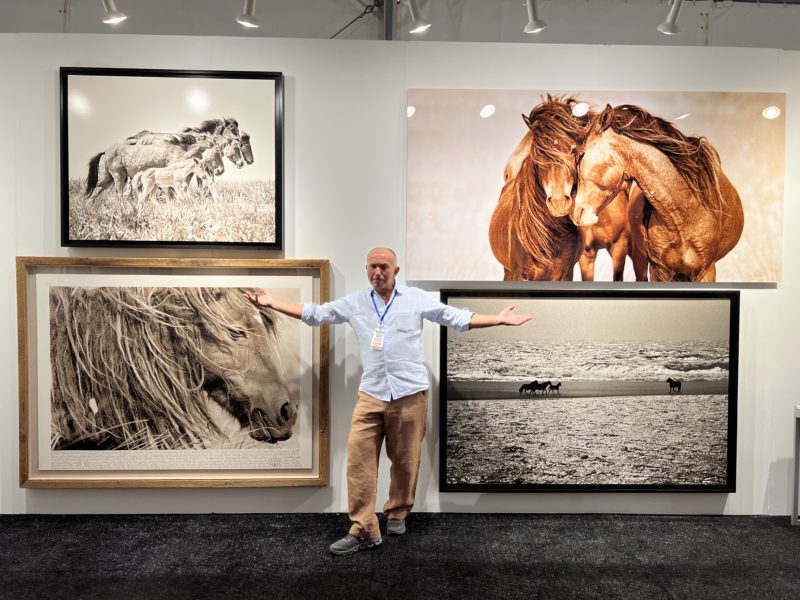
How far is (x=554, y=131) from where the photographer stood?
279 cm

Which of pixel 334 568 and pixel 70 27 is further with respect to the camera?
pixel 70 27

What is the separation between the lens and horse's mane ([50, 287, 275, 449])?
2758 millimetres

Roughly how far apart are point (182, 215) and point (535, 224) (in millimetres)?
1992

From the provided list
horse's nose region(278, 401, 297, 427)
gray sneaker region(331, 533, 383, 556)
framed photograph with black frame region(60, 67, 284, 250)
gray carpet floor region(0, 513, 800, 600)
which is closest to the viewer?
gray carpet floor region(0, 513, 800, 600)

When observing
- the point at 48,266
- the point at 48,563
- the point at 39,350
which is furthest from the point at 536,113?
the point at 48,563

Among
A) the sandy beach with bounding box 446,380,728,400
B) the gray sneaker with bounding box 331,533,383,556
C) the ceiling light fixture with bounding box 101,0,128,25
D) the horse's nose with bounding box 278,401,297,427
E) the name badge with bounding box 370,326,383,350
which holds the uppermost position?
the ceiling light fixture with bounding box 101,0,128,25

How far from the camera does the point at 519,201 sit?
2.79 metres

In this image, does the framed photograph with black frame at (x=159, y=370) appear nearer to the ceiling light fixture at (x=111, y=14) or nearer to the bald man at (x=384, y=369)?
the bald man at (x=384, y=369)

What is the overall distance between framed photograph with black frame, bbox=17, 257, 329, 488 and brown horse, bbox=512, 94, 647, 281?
136 cm

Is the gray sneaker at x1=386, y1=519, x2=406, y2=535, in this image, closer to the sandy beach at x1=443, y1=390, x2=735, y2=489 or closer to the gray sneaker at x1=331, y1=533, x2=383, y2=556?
the gray sneaker at x1=331, y1=533, x2=383, y2=556

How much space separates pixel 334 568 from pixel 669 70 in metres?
3.22

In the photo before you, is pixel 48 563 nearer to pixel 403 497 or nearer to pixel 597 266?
pixel 403 497

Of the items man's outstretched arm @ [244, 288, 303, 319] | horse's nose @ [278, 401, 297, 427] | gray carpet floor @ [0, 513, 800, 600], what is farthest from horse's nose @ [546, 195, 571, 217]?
horse's nose @ [278, 401, 297, 427]

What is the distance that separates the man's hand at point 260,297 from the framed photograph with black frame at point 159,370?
90 mm
